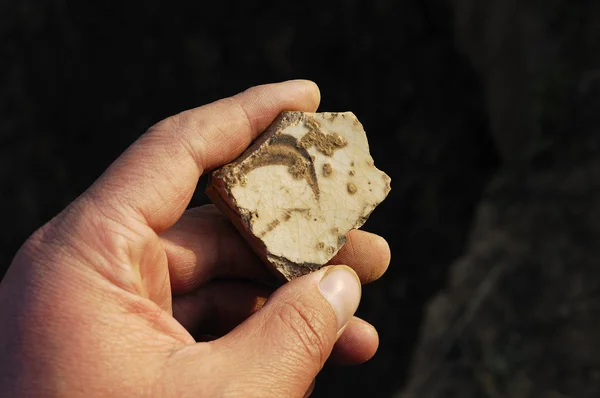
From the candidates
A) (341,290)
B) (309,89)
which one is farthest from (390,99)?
(341,290)

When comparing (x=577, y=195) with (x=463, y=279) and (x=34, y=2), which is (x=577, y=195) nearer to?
(x=463, y=279)

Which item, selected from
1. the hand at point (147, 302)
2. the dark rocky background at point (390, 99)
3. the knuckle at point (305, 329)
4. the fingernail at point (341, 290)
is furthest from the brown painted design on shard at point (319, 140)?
the dark rocky background at point (390, 99)

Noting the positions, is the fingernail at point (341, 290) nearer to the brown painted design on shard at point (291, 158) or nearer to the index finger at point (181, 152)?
the brown painted design on shard at point (291, 158)

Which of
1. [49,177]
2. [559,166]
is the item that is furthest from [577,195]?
[49,177]

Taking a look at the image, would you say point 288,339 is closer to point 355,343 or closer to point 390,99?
point 355,343

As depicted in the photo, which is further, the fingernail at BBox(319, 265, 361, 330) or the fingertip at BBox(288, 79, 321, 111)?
the fingertip at BBox(288, 79, 321, 111)

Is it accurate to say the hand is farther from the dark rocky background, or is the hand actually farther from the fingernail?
the dark rocky background

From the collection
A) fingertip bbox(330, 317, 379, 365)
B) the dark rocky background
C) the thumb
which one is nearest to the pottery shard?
the thumb
